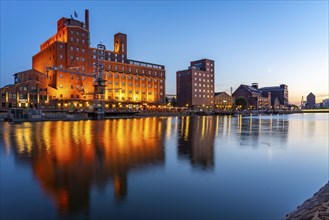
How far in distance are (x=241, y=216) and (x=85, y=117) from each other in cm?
7181

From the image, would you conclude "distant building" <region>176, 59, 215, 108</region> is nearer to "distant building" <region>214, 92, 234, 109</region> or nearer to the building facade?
"distant building" <region>214, 92, 234, 109</region>

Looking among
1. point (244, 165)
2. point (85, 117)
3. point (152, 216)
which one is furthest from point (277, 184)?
point (85, 117)

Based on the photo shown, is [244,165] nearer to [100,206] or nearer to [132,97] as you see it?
[100,206]

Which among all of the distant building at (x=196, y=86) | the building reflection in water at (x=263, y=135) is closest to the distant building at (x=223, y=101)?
the distant building at (x=196, y=86)

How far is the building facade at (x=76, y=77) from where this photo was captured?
262 ft

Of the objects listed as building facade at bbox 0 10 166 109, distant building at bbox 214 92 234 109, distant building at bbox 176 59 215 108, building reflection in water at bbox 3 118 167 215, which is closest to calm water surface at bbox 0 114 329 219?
building reflection in water at bbox 3 118 167 215

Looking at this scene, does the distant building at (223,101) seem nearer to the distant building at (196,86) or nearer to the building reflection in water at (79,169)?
the distant building at (196,86)

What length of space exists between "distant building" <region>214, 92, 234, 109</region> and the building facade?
48245 millimetres

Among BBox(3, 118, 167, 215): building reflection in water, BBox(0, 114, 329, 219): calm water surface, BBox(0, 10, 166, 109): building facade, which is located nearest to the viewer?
BBox(0, 114, 329, 219): calm water surface

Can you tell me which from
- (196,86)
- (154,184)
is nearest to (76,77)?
(196,86)

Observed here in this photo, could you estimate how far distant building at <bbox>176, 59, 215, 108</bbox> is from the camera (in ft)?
454

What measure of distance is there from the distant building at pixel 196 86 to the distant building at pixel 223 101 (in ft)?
22.7

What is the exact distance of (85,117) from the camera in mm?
74000

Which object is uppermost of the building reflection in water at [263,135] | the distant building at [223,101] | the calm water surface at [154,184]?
the distant building at [223,101]
